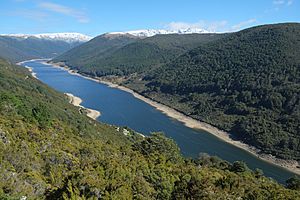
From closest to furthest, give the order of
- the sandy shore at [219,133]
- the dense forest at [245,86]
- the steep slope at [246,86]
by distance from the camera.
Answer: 1. the sandy shore at [219,133]
2. the steep slope at [246,86]
3. the dense forest at [245,86]

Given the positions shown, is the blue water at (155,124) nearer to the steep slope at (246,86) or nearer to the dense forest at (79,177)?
the steep slope at (246,86)

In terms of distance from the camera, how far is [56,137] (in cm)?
3466

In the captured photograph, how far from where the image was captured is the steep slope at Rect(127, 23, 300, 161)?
3465 inches

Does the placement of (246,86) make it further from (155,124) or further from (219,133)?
(155,124)

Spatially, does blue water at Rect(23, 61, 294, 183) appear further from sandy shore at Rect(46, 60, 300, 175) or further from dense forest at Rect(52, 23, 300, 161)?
dense forest at Rect(52, 23, 300, 161)

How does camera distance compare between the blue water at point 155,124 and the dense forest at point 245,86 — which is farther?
the dense forest at point 245,86

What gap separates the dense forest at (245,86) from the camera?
88.1m

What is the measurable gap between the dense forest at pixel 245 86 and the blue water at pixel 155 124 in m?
6.69

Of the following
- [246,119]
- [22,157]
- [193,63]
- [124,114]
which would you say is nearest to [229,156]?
[246,119]

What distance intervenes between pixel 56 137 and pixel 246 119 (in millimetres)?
69146

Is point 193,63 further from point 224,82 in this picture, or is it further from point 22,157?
point 22,157

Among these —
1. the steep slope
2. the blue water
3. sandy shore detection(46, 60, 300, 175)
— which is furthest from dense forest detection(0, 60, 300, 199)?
the steep slope

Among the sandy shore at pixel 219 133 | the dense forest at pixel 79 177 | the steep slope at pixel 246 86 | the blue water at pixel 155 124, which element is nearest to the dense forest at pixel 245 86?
the steep slope at pixel 246 86

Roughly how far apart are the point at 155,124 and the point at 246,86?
36.5 metres
